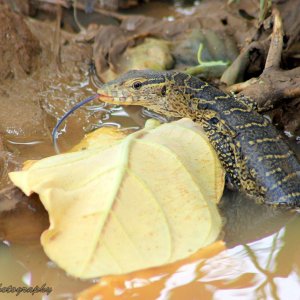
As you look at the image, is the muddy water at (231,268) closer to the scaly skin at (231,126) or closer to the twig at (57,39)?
the scaly skin at (231,126)

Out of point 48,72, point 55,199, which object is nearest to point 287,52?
point 48,72

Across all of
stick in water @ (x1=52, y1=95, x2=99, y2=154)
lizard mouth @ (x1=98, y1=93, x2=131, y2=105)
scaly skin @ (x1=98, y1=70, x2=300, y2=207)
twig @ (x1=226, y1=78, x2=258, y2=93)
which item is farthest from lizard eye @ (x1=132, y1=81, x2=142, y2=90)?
twig @ (x1=226, y1=78, x2=258, y2=93)

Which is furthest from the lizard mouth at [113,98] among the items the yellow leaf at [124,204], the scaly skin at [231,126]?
the yellow leaf at [124,204]

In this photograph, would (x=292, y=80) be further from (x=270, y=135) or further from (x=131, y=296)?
(x=131, y=296)

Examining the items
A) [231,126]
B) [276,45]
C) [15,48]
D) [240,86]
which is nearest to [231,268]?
[231,126]

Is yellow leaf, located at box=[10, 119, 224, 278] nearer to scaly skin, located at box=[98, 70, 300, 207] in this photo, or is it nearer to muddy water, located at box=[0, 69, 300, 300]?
muddy water, located at box=[0, 69, 300, 300]

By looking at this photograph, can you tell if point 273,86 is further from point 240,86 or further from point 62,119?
point 62,119
